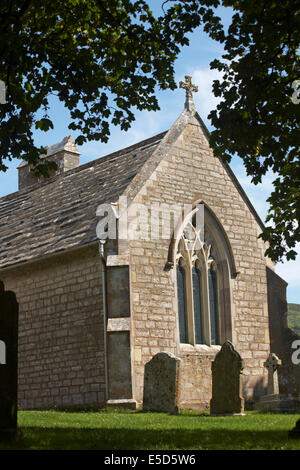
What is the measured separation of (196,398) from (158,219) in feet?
15.7

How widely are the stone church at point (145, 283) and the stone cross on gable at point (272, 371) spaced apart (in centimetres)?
68

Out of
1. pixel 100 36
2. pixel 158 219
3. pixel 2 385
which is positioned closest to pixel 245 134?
pixel 100 36

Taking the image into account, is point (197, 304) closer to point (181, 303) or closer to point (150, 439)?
point (181, 303)

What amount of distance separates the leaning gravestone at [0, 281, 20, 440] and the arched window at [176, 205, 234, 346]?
35.3ft

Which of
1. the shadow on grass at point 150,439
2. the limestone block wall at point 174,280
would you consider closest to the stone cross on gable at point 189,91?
the limestone block wall at point 174,280

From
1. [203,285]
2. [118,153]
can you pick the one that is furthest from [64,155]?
[203,285]

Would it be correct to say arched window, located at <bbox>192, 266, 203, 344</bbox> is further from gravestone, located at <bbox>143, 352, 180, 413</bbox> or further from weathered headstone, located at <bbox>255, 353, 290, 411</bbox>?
gravestone, located at <bbox>143, 352, 180, 413</bbox>

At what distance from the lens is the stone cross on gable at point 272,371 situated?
18453 millimetres

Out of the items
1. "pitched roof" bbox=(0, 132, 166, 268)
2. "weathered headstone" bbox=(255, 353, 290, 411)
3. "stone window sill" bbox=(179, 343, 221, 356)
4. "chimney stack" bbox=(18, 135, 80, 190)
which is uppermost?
"chimney stack" bbox=(18, 135, 80, 190)

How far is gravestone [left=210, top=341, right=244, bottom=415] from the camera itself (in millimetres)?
15172

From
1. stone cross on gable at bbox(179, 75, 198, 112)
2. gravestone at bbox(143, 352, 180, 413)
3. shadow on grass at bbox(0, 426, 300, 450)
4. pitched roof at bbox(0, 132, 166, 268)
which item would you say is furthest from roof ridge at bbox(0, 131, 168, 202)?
shadow on grass at bbox(0, 426, 300, 450)

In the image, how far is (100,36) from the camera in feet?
42.1

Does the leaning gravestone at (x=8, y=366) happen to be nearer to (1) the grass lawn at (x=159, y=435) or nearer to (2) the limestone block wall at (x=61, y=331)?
(1) the grass lawn at (x=159, y=435)

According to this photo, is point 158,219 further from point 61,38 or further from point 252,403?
point 61,38
